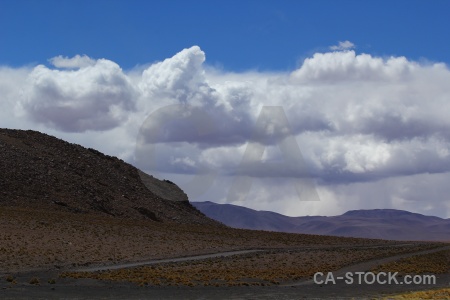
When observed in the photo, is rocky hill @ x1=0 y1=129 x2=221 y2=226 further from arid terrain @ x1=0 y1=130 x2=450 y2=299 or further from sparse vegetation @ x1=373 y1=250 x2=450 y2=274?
sparse vegetation @ x1=373 y1=250 x2=450 y2=274

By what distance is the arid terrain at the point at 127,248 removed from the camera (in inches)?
1457

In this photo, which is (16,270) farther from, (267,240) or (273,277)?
(267,240)

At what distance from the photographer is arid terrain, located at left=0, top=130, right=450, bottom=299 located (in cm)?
3700

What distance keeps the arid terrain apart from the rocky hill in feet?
0.75

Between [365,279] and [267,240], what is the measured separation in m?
36.7

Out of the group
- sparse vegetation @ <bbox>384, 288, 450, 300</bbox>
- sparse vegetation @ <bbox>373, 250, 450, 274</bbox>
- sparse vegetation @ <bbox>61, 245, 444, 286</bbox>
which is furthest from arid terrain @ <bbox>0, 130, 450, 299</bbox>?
sparse vegetation @ <bbox>384, 288, 450, 300</bbox>

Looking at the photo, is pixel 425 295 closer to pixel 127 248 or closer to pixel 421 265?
pixel 421 265

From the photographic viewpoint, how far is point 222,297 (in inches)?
1305

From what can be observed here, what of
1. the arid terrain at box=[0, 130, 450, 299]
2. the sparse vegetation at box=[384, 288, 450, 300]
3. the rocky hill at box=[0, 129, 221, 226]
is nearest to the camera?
the sparse vegetation at box=[384, 288, 450, 300]

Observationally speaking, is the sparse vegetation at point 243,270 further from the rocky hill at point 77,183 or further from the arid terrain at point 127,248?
the rocky hill at point 77,183

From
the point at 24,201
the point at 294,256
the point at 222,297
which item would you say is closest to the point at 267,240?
the point at 294,256

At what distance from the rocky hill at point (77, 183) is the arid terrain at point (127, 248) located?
0.23 metres

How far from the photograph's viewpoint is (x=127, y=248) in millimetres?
59250

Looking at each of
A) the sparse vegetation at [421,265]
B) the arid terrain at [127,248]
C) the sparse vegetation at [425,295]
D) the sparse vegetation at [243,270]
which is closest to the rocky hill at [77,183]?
the arid terrain at [127,248]
